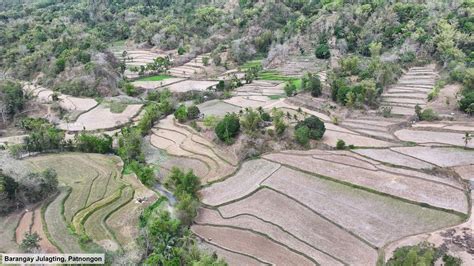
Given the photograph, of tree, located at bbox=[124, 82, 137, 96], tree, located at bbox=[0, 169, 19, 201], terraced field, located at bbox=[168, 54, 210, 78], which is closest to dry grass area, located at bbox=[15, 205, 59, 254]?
tree, located at bbox=[0, 169, 19, 201]

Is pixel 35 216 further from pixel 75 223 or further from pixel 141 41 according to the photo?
pixel 141 41

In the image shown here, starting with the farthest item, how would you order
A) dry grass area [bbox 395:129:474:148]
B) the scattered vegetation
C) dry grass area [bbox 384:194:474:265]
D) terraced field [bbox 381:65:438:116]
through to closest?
terraced field [bbox 381:65:438:116] → dry grass area [bbox 395:129:474:148] → dry grass area [bbox 384:194:474:265] → the scattered vegetation

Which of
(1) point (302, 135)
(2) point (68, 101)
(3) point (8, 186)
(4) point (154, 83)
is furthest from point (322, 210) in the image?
(4) point (154, 83)

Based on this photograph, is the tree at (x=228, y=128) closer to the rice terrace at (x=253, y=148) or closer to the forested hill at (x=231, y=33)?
the rice terrace at (x=253, y=148)

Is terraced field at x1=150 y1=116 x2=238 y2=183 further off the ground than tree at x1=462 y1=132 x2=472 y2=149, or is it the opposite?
tree at x1=462 y1=132 x2=472 y2=149

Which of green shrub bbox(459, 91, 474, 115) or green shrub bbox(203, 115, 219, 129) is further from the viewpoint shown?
green shrub bbox(203, 115, 219, 129)

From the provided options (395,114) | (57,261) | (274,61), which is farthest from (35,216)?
(274,61)

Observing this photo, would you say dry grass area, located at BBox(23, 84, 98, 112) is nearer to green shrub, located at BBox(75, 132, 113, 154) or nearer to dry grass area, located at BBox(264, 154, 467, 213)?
green shrub, located at BBox(75, 132, 113, 154)
